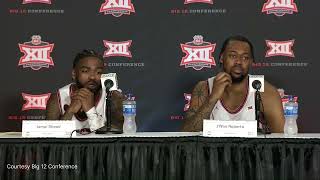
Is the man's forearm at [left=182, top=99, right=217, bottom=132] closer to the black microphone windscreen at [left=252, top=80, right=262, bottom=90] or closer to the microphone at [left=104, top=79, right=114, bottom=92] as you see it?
the black microphone windscreen at [left=252, top=80, right=262, bottom=90]

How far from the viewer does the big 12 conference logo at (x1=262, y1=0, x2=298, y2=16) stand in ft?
11.2

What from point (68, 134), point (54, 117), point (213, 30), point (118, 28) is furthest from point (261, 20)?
point (68, 134)

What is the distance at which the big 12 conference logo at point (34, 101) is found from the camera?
137 inches

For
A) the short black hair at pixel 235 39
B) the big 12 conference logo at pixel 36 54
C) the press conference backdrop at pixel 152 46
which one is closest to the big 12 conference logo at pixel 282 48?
the press conference backdrop at pixel 152 46

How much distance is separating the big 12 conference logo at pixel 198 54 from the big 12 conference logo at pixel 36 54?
1.01 m

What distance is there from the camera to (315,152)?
6.53 ft

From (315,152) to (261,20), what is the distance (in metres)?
1.62

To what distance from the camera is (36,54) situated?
11.4ft

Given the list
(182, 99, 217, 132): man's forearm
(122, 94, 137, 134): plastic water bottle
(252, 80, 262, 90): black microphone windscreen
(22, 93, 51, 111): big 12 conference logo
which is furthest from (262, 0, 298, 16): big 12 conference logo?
(22, 93, 51, 111): big 12 conference logo

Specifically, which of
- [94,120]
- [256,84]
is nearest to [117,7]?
[94,120]

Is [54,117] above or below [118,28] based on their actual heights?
below

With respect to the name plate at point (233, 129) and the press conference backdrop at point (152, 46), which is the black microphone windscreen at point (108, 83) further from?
the press conference backdrop at point (152, 46)

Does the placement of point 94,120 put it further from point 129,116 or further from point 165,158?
point 165,158

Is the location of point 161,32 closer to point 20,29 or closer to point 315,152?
point 20,29
